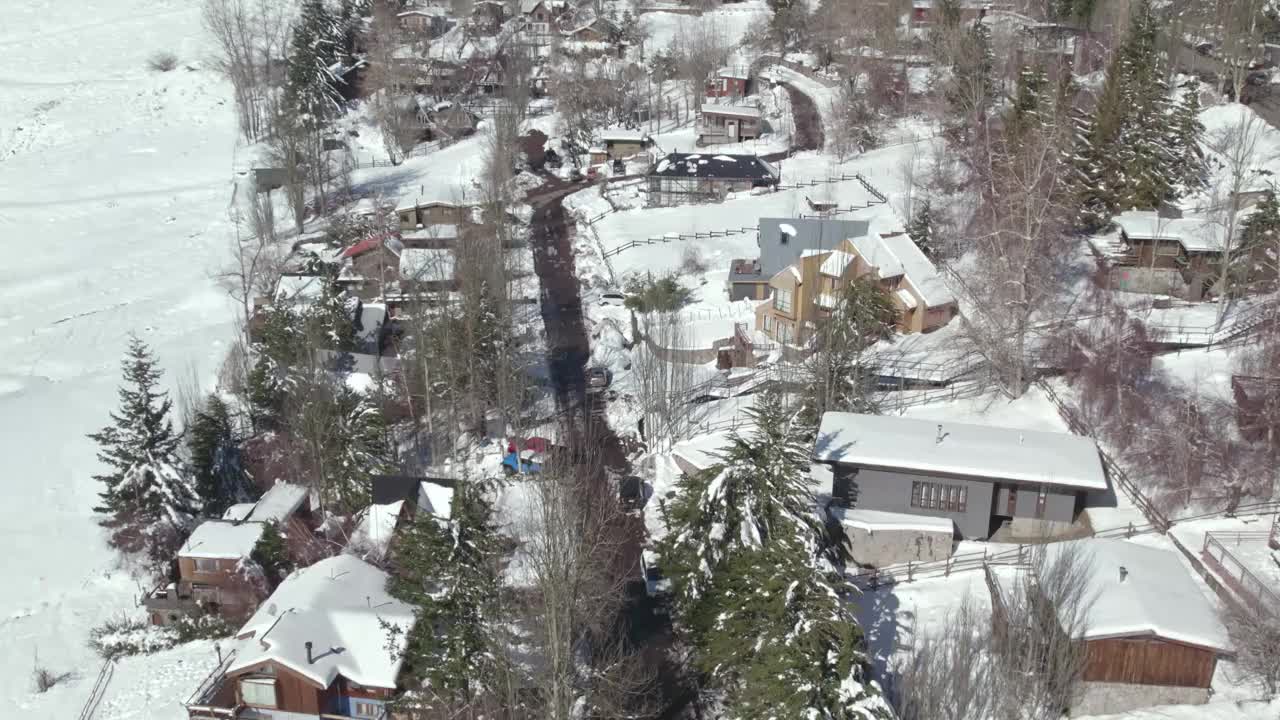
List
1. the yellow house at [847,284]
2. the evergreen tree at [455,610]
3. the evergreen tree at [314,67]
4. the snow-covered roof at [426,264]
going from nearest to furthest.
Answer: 1. the evergreen tree at [455,610]
2. the yellow house at [847,284]
3. the snow-covered roof at [426,264]
4. the evergreen tree at [314,67]

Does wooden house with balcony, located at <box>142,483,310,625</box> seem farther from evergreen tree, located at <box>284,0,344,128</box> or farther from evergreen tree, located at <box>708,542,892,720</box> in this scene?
evergreen tree, located at <box>284,0,344,128</box>

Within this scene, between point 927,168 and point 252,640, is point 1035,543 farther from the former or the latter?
point 927,168

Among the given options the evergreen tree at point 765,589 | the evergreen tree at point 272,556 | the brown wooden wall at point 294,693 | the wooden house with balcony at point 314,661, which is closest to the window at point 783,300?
the evergreen tree at point 765,589

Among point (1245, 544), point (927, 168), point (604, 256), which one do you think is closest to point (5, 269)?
point (604, 256)

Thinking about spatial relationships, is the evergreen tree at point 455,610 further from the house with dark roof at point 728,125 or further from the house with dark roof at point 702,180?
the house with dark roof at point 728,125

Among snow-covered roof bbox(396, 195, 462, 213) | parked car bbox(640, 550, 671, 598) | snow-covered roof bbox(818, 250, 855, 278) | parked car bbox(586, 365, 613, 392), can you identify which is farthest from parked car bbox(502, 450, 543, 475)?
snow-covered roof bbox(396, 195, 462, 213)

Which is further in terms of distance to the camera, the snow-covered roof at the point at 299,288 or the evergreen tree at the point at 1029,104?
the evergreen tree at the point at 1029,104
